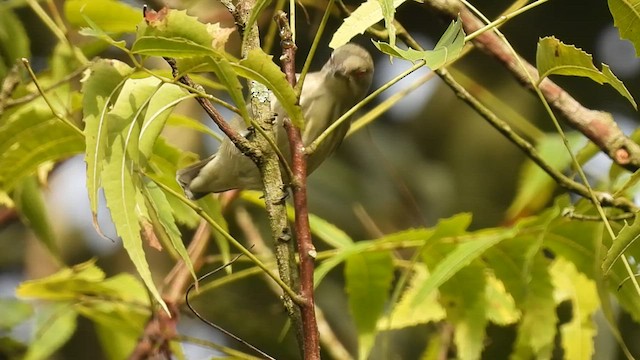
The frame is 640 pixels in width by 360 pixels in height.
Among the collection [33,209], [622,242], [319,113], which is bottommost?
[622,242]

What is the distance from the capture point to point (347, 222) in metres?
2.67

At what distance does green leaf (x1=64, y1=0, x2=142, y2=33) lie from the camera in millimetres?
1316

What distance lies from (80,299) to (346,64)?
0.58 m

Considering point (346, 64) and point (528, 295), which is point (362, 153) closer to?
point (346, 64)

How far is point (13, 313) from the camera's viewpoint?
1.54 meters

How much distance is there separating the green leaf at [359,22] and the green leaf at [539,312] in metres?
0.60

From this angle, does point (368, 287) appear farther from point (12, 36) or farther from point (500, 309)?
point (12, 36)

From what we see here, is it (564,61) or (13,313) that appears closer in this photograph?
(564,61)

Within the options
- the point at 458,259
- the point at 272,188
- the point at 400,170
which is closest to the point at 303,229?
the point at 272,188

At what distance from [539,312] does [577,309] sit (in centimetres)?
19

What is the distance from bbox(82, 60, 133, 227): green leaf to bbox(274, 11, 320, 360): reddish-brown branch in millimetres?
142

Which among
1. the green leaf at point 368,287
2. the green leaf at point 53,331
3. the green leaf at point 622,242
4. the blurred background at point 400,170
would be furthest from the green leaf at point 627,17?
the blurred background at point 400,170

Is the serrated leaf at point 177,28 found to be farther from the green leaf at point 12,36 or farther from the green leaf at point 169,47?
the green leaf at point 12,36

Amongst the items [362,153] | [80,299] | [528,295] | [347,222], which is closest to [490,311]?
[528,295]
